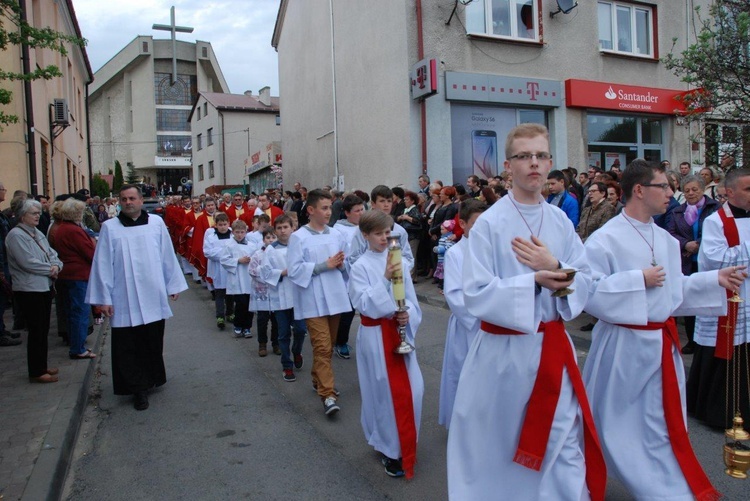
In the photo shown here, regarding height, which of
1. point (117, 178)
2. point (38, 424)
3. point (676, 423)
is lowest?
point (38, 424)

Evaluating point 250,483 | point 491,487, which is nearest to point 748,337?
point 491,487

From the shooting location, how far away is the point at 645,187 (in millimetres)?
3688

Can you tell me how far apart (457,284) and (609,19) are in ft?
50.3

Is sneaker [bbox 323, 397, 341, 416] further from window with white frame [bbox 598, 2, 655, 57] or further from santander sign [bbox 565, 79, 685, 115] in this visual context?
window with white frame [bbox 598, 2, 655, 57]

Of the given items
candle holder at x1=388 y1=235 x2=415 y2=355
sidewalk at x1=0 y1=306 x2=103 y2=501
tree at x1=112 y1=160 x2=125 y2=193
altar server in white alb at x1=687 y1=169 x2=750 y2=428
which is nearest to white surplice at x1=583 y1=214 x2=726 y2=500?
altar server in white alb at x1=687 y1=169 x2=750 y2=428

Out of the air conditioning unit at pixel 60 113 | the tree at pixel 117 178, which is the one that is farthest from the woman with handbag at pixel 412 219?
the tree at pixel 117 178

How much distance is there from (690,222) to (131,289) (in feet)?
21.0

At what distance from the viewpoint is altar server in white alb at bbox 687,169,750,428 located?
15.1ft

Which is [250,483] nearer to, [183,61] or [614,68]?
[614,68]

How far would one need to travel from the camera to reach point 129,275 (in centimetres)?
600

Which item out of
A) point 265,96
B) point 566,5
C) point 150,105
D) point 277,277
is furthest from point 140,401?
point 150,105

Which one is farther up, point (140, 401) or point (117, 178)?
point (117, 178)

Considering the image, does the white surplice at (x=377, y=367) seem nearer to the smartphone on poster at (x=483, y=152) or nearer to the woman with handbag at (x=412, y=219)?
the woman with handbag at (x=412, y=219)

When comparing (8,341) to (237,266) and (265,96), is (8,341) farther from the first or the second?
(265,96)
